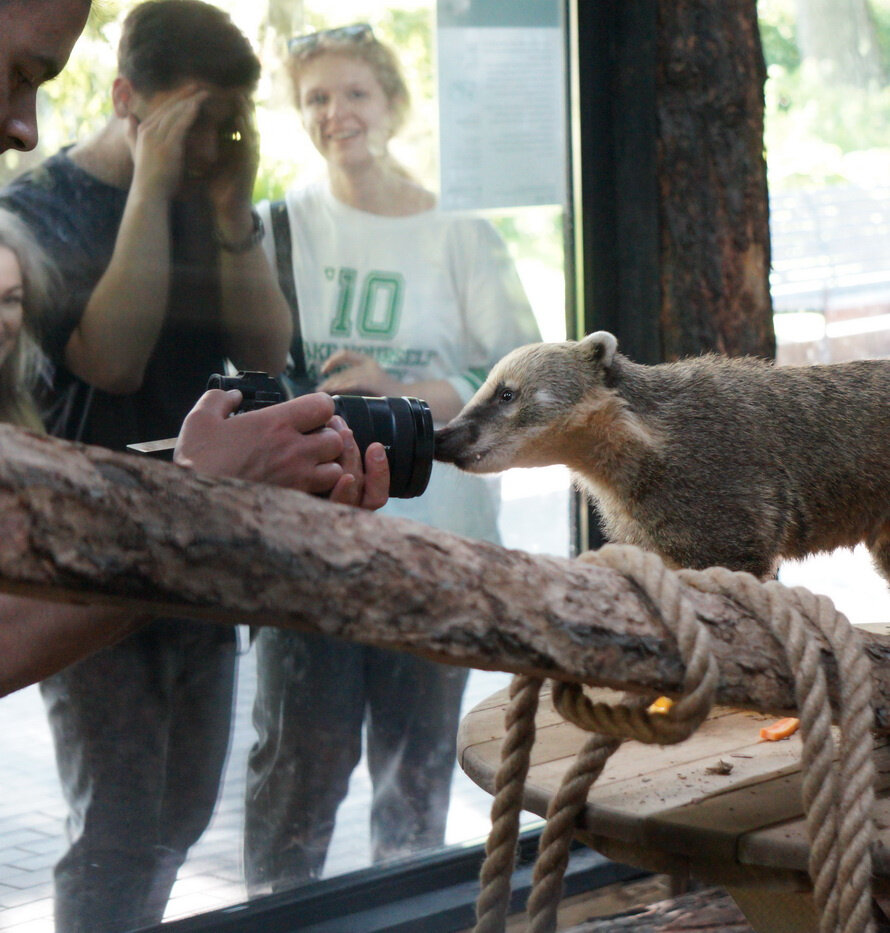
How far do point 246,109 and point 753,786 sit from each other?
1.98m

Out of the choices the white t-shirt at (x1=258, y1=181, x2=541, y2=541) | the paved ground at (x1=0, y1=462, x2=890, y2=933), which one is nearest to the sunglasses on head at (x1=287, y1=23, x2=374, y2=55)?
the white t-shirt at (x1=258, y1=181, x2=541, y2=541)

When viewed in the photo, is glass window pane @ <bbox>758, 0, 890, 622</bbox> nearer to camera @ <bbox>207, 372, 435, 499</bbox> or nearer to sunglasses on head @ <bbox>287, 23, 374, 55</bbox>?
sunglasses on head @ <bbox>287, 23, 374, 55</bbox>

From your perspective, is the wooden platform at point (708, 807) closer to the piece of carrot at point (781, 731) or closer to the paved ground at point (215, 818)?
the piece of carrot at point (781, 731)

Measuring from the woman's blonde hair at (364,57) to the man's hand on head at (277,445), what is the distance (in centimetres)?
165

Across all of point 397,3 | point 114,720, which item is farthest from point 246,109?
point 114,720

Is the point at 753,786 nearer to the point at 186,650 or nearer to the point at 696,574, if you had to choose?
the point at 696,574

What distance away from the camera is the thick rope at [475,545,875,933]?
1022 millimetres

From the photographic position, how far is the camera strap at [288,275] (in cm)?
267

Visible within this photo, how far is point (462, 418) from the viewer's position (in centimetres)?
195

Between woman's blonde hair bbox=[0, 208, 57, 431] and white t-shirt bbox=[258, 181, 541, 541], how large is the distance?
56 cm

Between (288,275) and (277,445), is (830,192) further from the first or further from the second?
(277,445)

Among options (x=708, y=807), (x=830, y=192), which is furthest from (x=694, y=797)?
(x=830, y=192)

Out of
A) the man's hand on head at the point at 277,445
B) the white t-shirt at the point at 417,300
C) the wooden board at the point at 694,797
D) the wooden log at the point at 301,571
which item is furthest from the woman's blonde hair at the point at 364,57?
the wooden log at the point at 301,571

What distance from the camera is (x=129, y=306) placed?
2445mm
